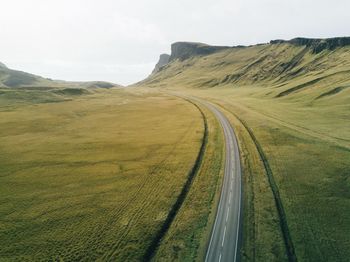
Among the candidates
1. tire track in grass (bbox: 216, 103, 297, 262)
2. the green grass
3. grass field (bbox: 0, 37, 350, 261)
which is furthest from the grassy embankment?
the green grass

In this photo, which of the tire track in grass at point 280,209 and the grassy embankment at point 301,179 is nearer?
the tire track in grass at point 280,209

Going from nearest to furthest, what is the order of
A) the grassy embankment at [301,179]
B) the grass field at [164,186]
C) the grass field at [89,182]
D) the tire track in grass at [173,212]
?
the tire track in grass at [173,212] → the grassy embankment at [301,179] → the grass field at [164,186] → the grass field at [89,182]

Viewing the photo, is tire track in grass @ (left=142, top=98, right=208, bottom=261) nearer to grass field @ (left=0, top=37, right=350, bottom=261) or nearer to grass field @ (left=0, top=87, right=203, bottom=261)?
grass field @ (left=0, top=37, right=350, bottom=261)

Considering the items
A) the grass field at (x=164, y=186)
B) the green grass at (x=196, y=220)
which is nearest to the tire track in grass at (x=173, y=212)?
the grass field at (x=164, y=186)

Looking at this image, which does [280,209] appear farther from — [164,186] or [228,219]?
[164,186]

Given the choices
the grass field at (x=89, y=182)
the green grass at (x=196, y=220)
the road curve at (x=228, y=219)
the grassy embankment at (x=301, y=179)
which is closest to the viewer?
the road curve at (x=228, y=219)

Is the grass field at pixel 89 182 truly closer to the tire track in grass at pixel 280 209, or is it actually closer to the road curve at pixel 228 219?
the road curve at pixel 228 219
